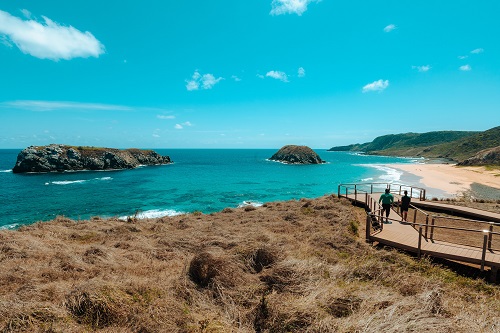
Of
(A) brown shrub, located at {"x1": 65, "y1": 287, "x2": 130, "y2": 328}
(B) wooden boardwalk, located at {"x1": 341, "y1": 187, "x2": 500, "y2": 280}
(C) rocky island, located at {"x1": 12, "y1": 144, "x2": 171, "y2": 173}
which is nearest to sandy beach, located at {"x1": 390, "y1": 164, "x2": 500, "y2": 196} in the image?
(B) wooden boardwalk, located at {"x1": 341, "y1": 187, "x2": 500, "y2": 280}

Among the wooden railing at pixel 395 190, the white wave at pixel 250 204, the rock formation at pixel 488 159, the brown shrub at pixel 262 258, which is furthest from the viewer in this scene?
the rock formation at pixel 488 159

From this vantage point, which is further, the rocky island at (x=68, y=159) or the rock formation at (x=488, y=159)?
the rock formation at (x=488, y=159)

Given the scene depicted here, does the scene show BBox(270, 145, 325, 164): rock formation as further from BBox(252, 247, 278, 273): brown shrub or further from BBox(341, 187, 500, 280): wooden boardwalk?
BBox(252, 247, 278, 273): brown shrub

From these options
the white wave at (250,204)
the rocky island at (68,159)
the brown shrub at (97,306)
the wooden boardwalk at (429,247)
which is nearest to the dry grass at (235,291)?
the brown shrub at (97,306)

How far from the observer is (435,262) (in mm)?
9742

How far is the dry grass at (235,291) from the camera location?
16.3ft

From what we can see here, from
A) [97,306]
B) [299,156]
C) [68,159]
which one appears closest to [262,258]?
[97,306]

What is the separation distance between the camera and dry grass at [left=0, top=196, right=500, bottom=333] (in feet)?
16.3

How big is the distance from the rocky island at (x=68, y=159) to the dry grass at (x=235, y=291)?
82.8 metres

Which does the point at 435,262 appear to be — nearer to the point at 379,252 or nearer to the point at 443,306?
the point at 379,252

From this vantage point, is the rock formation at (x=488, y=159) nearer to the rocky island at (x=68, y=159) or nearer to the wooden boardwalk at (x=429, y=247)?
Answer: the wooden boardwalk at (x=429, y=247)

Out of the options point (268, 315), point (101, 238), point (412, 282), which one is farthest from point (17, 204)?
point (412, 282)

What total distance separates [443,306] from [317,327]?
3.34 metres

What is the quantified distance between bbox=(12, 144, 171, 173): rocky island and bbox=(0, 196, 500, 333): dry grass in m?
82.8
